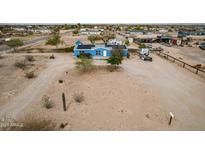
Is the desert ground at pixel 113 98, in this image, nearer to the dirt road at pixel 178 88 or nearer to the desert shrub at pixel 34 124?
the dirt road at pixel 178 88

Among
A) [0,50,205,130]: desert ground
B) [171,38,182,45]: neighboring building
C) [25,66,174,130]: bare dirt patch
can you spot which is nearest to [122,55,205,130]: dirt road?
[0,50,205,130]: desert ground

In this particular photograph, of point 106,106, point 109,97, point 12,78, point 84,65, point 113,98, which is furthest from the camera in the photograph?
point 84,65

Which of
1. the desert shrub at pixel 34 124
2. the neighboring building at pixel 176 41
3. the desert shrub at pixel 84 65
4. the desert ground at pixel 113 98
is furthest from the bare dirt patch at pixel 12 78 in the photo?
the neighboring building at pixel 176 41

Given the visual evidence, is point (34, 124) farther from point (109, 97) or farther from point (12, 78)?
point (12, 78)

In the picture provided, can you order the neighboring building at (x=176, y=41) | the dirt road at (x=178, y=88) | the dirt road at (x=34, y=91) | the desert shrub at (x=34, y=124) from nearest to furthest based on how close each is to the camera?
the desert shrub at (x=34, y=124) → the dirt road at (x=178, y=88) → the dirt road at (x=34, y=91) → the neighboring building at (x=176, y=41)

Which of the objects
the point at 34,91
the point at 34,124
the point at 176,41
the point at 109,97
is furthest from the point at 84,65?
the point at 176,41

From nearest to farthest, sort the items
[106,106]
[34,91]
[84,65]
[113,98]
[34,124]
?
1. [34,124]
2. [106,106]
3. [113,98]
4. [34,91]
5. [84,65]
